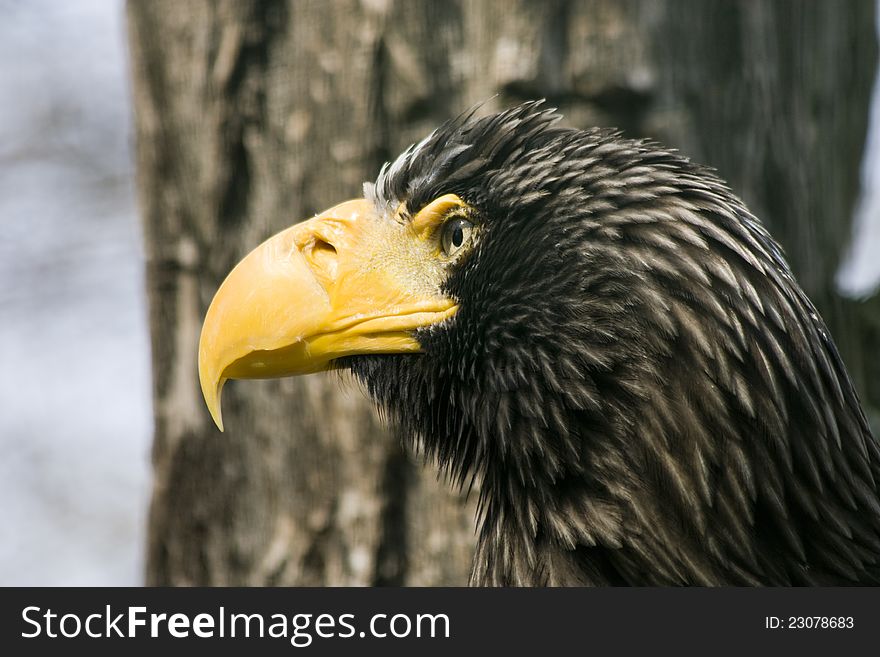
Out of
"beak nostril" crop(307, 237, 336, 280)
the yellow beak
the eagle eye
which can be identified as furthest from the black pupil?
"beak nostril" crop(307, 237, 336, 280)

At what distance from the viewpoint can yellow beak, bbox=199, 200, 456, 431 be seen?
9.54ft

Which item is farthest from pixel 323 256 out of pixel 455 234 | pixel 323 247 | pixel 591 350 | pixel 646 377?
pixel 646 377

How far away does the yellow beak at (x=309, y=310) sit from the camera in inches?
114

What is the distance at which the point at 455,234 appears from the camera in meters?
2.96

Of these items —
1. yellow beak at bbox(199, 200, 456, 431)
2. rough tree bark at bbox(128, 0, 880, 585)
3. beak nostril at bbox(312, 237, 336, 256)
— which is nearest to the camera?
yellow beak at bbox(199, 200, 456, 431)

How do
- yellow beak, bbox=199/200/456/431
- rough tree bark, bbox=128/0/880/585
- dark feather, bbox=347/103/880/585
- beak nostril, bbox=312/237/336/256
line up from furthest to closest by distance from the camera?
rough tree bark, bbox=128/0/880/585
beak nostril, bbox=312/237/336/256
yellow beak, bbox=199/200/456/431
dark feather, bbox=347/103/880/585

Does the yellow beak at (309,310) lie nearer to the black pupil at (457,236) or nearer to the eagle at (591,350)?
the eagle at (591,350)

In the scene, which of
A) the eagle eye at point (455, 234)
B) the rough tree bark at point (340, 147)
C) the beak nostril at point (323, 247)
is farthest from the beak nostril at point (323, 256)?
the rough tree bark at point (340, 147)

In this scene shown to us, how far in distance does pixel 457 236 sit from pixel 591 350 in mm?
583

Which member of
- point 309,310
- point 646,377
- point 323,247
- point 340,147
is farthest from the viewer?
point 340,147

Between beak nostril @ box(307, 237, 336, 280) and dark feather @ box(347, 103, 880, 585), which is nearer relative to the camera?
dark feather @ box(347, 103, 880, 585)

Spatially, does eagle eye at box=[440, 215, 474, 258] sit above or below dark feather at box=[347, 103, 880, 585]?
above

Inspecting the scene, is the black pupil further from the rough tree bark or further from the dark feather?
the rough tree bark

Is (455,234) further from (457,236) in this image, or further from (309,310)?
(309,310)
